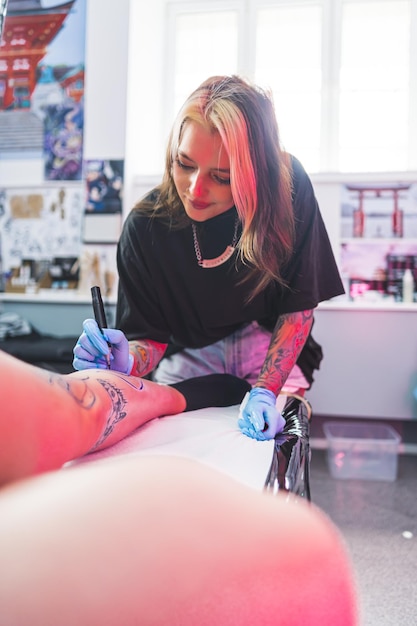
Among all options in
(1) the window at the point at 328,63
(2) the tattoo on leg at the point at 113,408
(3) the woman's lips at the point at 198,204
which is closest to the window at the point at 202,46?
(1) the window at the point at 328,63

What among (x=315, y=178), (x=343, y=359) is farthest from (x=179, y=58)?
(x=343, y=359)

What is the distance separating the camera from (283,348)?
4.20 feet

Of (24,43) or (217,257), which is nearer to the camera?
(217,257)

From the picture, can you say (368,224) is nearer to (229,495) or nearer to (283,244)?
(283,244)

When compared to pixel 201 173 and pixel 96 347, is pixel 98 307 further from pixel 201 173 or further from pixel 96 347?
pixel 201 173

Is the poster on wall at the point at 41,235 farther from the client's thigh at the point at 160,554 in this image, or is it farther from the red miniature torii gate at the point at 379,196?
the client's thigh at the point at 160,554

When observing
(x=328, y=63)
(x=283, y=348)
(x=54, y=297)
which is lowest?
(x=283, y=348)

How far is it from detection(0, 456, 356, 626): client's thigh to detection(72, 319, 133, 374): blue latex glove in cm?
74

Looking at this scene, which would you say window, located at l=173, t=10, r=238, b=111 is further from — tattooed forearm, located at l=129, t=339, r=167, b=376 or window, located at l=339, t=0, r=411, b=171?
tattooed forearm, located at l=129, t=339, r=167, b=376

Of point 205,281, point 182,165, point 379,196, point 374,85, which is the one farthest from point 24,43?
point 205,281

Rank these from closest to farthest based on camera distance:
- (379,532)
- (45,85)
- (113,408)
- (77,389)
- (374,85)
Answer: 1. (77,389)
2. (113,408)
3. (379,532)
4. (374,85)
5. (45,85)

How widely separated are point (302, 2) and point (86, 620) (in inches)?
138

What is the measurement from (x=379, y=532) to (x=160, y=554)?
1.68 meters

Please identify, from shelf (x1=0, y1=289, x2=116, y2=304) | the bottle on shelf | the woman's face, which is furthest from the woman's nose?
the bottle on shelf
